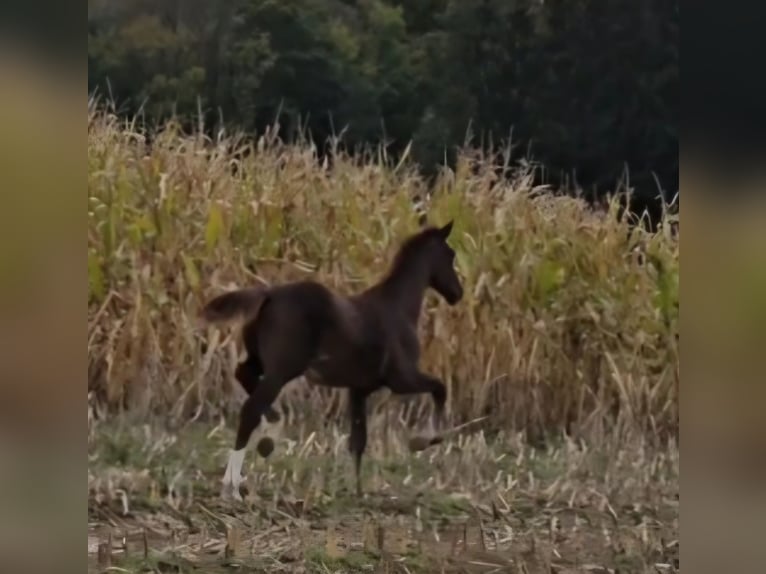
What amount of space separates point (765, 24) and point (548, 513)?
177cm

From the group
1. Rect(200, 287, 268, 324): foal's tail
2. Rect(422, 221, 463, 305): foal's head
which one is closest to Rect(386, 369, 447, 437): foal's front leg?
Rect(422, 221, 463, 305): foal's head

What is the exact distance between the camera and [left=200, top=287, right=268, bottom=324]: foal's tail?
3.61 metres

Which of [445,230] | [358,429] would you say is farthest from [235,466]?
[445,230]

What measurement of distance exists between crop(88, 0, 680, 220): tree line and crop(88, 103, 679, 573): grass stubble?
113 millimetres

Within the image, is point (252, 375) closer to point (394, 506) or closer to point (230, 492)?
point (230, 492)

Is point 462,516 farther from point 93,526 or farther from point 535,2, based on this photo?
point 535,2

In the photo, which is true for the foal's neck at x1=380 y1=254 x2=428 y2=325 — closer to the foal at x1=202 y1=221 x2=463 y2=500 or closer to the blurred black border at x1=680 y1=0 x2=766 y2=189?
the foal at x1=202 y1=221 x2=463 y2=500

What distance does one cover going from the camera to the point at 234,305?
3.62m

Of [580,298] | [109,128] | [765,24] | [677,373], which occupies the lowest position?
[677,373]

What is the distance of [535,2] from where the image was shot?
3.59m

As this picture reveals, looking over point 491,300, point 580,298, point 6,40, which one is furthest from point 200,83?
point 580,298

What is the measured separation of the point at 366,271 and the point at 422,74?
2.27 ft

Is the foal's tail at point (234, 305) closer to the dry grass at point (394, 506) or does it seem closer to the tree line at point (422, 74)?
the dry grass at point (394, 506)

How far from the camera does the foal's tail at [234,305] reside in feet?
11.8
